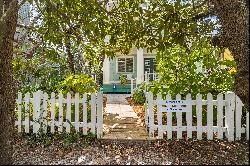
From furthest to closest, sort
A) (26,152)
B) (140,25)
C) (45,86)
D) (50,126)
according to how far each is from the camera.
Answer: (45,86)
(50,126)
(140,25)
(26,152)

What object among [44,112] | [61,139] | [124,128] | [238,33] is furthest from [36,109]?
[238,33]

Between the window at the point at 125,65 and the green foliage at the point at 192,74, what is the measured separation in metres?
19.1

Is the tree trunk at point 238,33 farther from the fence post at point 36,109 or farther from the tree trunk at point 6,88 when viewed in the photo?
the fence post at point 36,109

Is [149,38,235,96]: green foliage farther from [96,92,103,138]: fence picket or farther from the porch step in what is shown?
[96,92,103,138]: fence picket

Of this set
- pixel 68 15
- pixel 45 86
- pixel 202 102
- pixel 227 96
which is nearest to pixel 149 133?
pixel 202 102

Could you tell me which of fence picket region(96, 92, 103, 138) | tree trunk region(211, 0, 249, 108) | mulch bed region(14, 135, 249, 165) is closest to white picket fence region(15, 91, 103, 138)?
fence picket region(96, 92, 103, 138)

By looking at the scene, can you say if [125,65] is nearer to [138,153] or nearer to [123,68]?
[123,68]

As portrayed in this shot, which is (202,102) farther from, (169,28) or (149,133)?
(169,28)

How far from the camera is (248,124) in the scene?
7395 millimetres

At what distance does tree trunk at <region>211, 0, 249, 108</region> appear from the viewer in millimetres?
5430

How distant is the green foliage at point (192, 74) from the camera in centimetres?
836

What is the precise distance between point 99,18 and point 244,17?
3.16m

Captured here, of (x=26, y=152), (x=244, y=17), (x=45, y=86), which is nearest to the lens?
(x=244, y=17)

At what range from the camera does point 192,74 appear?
8.55m
